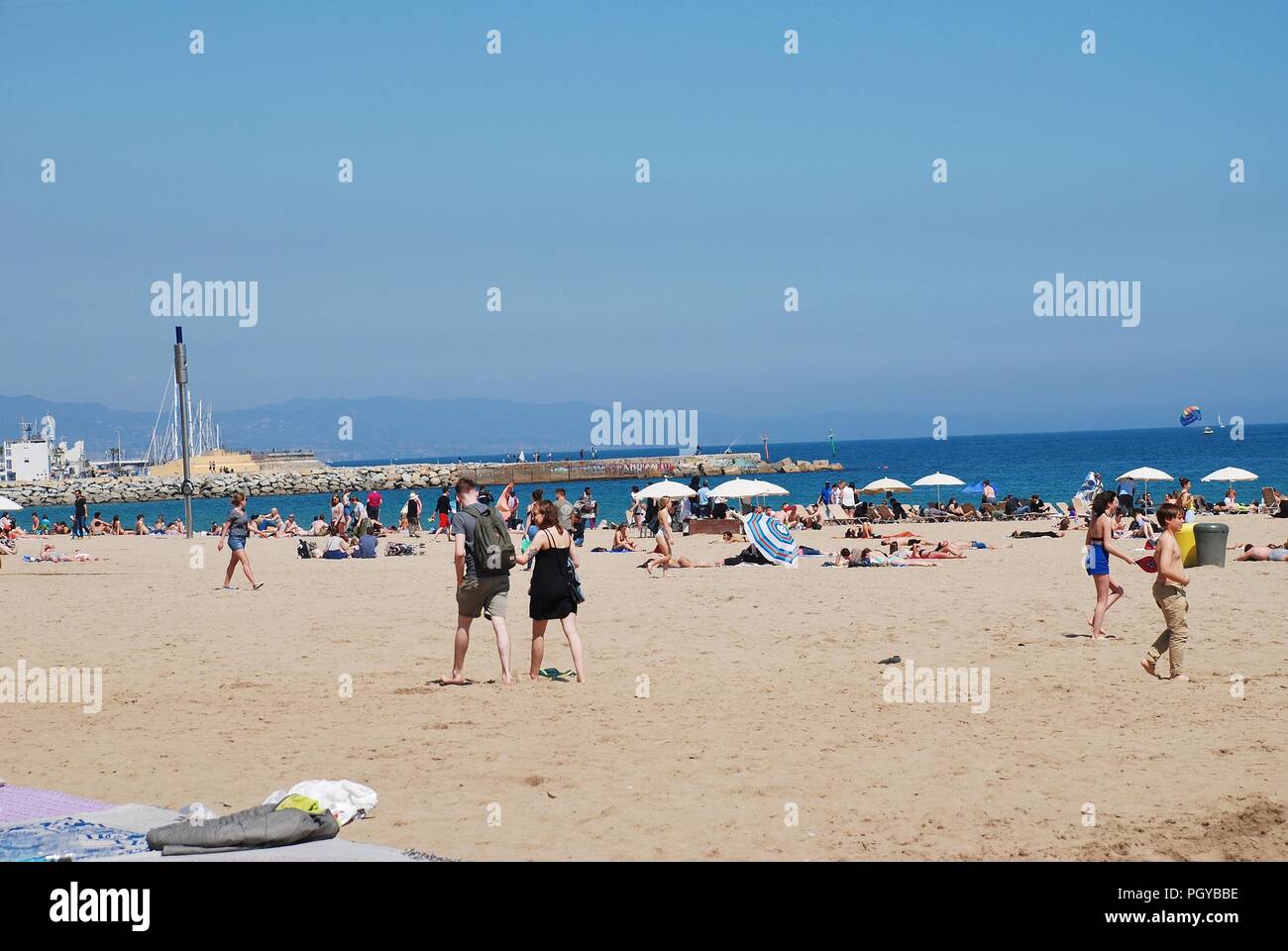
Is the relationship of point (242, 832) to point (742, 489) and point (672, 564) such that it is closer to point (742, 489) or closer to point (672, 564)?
point (672, 564)

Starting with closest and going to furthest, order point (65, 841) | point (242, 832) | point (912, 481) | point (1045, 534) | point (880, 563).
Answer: point (242, 832)
point (65, 841)
point (880, 563)
point (1045, 534)
point (912, 481)

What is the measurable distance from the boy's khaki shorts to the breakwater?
251 feet

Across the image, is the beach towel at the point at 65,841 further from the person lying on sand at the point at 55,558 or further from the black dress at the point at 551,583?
the person lying on sand at the point at 55,558

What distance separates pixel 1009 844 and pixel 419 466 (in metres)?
112

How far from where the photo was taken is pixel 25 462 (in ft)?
376

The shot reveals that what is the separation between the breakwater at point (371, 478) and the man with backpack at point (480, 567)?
251 feet

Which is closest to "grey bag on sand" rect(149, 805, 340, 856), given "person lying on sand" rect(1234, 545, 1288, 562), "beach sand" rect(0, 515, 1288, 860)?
"beach sand" rect(0, 515, 1288, 860)

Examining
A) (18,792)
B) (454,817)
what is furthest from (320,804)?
(18,792)

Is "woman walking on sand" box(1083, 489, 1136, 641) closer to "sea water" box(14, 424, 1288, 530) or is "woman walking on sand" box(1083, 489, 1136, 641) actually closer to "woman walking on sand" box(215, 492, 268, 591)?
"woman walking on sand" box(215, 492, 268, 591)

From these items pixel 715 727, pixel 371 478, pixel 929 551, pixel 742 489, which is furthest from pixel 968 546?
pixel 371 478

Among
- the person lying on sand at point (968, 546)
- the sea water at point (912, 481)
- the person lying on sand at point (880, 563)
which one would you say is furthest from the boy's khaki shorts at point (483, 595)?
the sea water at point (912, 481)

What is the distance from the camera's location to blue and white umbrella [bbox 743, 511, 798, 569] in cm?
1883

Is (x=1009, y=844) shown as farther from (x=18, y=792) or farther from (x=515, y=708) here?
(x=18, y=792)

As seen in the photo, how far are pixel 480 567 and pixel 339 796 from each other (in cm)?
349
